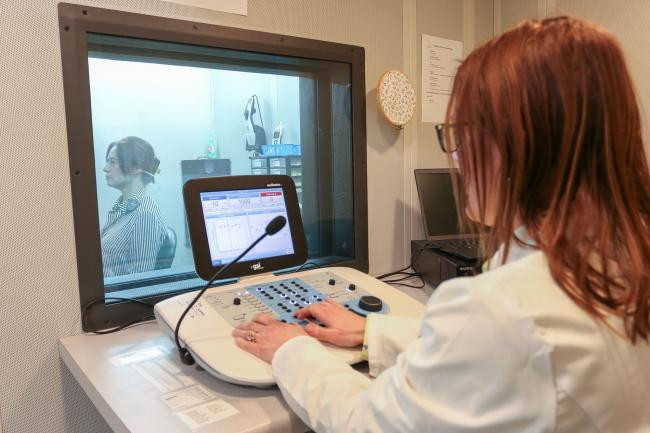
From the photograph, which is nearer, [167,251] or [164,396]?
[164,396]

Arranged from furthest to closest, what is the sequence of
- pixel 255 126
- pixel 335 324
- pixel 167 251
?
1. pixel 255 126
2. pixel 167 251
3. pixel 335 324

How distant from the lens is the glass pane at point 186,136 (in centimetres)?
114

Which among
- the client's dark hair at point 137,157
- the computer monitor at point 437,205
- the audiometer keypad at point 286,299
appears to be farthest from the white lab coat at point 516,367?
the computer monitor at point 437,205

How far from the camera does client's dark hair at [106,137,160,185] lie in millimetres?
1157

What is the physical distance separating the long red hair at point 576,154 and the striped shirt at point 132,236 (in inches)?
35.0

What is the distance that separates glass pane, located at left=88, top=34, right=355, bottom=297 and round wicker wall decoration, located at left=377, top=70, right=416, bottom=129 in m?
0.11

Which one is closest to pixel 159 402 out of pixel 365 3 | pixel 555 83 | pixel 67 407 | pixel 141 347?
pixel 141 347

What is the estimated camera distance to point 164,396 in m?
0.78

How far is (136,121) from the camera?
1.17m

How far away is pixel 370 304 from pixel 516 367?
53 centimetres

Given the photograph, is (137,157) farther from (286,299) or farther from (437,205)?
(437,205)

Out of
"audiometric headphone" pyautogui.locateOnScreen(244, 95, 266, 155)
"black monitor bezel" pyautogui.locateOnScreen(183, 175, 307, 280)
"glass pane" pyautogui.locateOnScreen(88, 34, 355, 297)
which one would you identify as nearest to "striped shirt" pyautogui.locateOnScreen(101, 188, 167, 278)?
"glass pane" pyautogui.locateOnScreen(88, 34, 355, 297)

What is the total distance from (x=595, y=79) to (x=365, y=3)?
1.11 meters

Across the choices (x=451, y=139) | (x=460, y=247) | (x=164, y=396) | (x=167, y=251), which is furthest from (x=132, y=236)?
(x=460, y=247)
